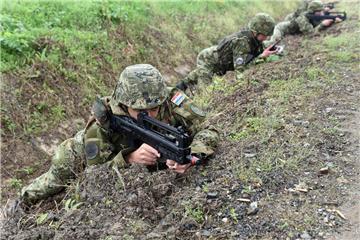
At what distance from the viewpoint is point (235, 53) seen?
793cm

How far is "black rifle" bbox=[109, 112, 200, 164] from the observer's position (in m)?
3.15

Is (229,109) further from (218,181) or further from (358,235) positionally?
(358,235)

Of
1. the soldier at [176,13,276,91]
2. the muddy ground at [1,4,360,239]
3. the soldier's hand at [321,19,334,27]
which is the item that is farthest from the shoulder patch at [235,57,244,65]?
the soldier's hand at [321,19,334,27]

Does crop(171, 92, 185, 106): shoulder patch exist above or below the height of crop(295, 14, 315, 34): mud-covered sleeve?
above

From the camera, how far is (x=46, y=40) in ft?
26.2

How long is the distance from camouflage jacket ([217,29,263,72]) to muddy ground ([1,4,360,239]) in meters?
3.43

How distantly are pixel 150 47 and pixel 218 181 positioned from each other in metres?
7.19

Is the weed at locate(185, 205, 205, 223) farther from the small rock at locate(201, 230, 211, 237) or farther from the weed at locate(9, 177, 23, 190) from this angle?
the weed at locate(9, 177, 23, 190)

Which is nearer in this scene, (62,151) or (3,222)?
(3,222)

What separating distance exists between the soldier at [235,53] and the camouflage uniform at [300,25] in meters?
2.78

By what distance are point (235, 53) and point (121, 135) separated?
4.49m

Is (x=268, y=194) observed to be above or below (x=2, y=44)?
below

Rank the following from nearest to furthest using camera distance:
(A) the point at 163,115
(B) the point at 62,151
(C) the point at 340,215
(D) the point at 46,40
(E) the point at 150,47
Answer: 1. (C) the point at 340,215
2. (A) the point at 163,115
3. (B) the point at 62,151
4. (D) the point at 46,40
5. (E) the point at 150,47

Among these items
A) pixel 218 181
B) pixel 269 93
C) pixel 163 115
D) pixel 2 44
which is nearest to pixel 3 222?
pixel 163 115
